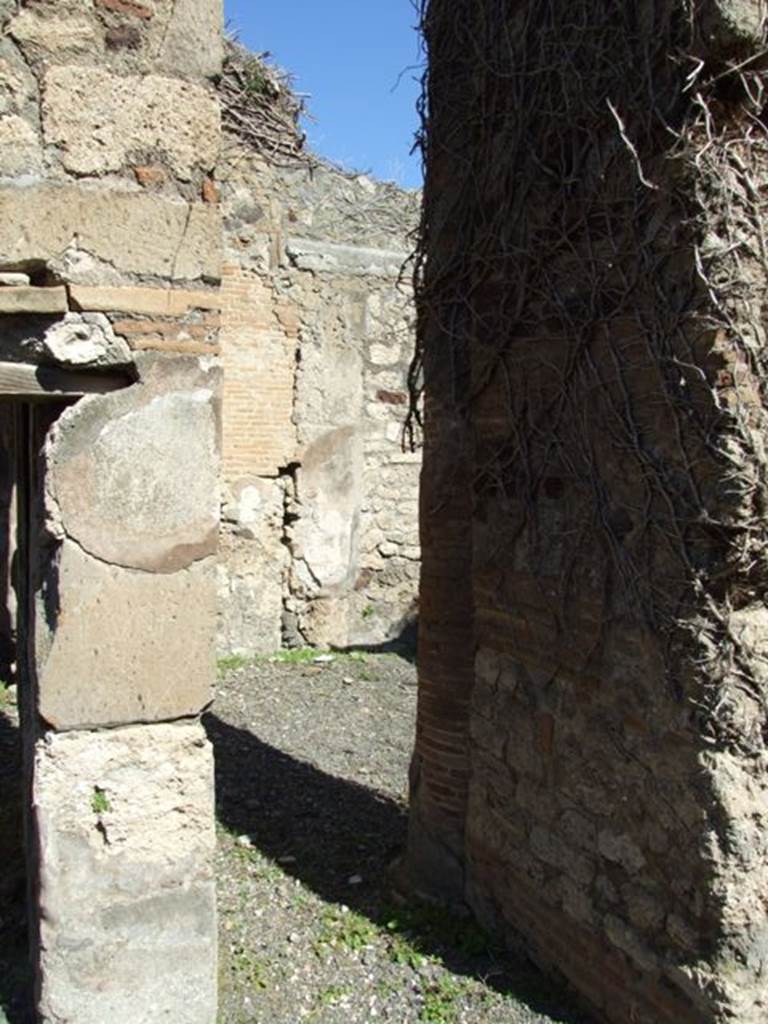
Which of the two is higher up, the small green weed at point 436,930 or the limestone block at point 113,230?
the limestone block at point 113,230

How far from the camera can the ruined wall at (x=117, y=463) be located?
2.70m

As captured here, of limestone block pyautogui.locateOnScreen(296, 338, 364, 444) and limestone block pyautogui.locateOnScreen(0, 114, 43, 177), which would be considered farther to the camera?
limestone block pyautogui.locateOnScreen(296, 338, 364, 444)

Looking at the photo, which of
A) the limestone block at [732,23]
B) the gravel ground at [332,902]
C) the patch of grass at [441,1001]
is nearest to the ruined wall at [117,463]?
the gravel ground at [332,902]

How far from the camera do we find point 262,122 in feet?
26.2

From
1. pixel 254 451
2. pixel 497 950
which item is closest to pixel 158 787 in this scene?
pixel 497 950

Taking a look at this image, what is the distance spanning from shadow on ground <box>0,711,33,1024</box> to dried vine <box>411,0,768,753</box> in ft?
6.77

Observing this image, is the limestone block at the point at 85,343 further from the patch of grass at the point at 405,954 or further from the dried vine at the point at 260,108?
the dried vine at the point at 260,108

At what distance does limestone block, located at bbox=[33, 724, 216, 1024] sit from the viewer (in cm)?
279

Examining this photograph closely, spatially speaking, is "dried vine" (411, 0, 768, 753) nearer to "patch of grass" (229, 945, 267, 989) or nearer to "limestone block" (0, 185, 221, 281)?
"limestone block" (0, 185, 221, 281)

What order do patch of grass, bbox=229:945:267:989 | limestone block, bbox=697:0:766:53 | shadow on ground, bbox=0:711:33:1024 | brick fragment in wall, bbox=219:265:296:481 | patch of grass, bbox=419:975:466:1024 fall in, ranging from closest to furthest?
limestone block, bbox=697:0:766:53, shadow on ground, bbox=0:711:33:1024, patch of grass, bbox=419:975:466:1024, patch of grass, bbox=229:945:267:989, brick fragment in wall, bbox=219:265:296:481

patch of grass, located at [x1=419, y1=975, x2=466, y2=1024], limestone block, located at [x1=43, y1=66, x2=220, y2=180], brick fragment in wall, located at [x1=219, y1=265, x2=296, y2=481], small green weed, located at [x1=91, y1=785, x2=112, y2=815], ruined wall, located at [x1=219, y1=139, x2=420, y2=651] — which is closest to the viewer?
limestone block, located at [x1=43, y1=66, x2=220, y2=180]

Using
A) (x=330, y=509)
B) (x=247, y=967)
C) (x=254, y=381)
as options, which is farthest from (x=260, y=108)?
(x=247, y=967)

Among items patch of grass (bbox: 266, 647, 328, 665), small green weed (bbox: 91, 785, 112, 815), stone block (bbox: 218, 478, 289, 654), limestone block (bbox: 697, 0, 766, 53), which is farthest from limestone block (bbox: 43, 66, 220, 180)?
patch of grass (bbox: 266, 647, 328, 665)

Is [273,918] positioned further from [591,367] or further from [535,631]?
[591,367]
